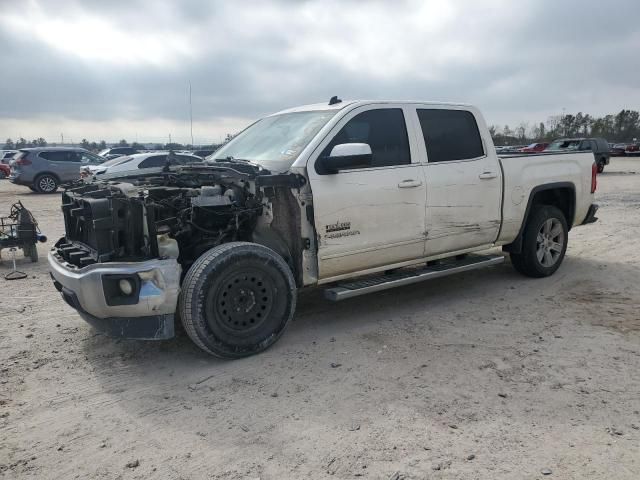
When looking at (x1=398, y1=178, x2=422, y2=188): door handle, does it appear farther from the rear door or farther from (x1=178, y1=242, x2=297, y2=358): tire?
(x1=178, y1=242, x2=297, y2=358): tire

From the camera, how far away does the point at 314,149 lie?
4.41 metres

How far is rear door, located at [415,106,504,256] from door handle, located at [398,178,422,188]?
140 millimetres

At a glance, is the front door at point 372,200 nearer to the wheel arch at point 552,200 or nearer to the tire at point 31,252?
the wheel arch at point 552,200

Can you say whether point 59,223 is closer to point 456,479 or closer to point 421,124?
point 421,124

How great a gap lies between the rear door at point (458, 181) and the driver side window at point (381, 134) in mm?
247

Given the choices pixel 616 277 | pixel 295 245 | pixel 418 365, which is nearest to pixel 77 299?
pixel 295 245

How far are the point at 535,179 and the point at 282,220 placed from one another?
10.7 ft

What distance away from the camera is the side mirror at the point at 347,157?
423 cm

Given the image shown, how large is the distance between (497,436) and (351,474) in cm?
91

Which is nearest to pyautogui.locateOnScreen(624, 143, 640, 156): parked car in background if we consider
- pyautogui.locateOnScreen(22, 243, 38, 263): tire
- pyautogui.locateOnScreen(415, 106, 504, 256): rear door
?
pyautogui.locateOnScreen(415, 106, 504, 256): rear door

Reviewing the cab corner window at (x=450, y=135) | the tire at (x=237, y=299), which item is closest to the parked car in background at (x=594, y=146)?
the cab corner window at (x=450, y=135)

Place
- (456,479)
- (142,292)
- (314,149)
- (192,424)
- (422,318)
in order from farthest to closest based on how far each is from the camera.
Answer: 1. (422,318)
2. (314,149)
3. (142,292)
4. (192,424)
5. (456,479)

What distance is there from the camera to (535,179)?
19.6ft

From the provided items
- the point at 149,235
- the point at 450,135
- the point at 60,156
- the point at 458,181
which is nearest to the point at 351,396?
the point at 149,235
